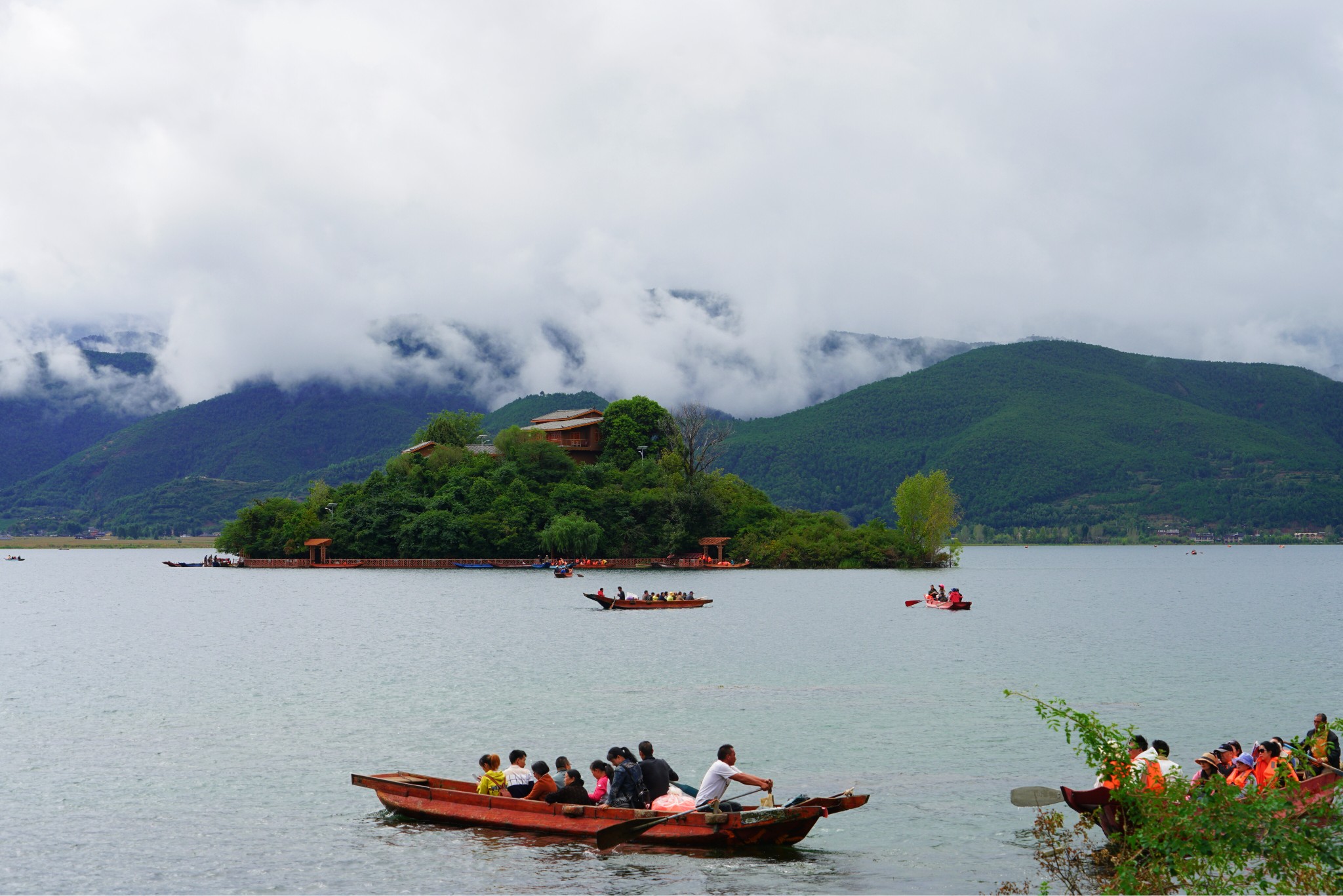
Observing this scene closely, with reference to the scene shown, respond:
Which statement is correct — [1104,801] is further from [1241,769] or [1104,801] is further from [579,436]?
[579,436]

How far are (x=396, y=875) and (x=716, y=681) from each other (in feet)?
76.3

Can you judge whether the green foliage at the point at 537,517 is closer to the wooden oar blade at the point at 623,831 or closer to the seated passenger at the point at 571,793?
the seated passenger at the point at 571,793

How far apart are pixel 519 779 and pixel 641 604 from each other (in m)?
52.4

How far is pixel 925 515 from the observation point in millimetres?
127062

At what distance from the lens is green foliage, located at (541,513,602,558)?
12188 centimetres

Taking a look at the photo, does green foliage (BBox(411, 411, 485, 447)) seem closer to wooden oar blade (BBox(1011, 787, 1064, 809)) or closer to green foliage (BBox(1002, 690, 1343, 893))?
wooden oar blade (BBox(1011, 787, 1064, 809))

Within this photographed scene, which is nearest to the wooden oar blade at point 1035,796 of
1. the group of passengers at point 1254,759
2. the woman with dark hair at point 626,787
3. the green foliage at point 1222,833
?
the group of passengers at point 1254,759

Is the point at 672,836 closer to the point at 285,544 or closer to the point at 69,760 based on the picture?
the point at 69,760

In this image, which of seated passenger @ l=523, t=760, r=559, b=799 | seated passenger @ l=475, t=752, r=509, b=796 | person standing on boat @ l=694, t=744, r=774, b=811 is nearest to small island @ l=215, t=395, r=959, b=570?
seated passenger @ l=475, t=752, r=509, b=796

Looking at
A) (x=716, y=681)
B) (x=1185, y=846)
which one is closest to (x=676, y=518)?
(x=716, y=681)

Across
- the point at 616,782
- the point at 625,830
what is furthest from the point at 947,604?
the point at 625,830

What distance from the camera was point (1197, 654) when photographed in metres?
51.6

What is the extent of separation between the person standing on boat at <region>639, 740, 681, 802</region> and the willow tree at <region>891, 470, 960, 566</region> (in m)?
104

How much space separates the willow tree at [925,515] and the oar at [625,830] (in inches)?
4152
